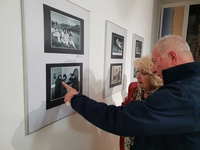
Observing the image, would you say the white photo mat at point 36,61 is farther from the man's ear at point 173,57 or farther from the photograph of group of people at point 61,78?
the man's ear at point 173,57

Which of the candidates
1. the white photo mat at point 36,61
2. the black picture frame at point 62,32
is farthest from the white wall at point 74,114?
the black picture frame at point 62,32

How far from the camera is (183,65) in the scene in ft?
2.41

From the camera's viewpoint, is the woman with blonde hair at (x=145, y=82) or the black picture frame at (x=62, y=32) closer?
the black picture frame at (x=62, y=32)

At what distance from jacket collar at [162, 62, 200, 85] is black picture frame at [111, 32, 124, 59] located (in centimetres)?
76

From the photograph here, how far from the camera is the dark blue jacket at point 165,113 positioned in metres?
0.62

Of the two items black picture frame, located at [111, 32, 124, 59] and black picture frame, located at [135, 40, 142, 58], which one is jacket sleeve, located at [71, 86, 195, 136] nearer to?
black picture frame, located at [111, 32, 124, 59]

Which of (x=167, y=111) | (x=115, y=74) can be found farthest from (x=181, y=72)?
(x=115, y=74)

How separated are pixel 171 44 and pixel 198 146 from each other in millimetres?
554

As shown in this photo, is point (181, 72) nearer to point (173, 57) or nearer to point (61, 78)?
point (173, 57)

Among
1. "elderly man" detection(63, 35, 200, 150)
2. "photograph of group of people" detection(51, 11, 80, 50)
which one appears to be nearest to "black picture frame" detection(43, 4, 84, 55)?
"photograph of group of people" detection(51, 11, 80, 50)

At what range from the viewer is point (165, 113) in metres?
0.62

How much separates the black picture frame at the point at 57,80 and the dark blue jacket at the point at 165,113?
0.57 ft

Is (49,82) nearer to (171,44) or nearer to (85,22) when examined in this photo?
(85,22)

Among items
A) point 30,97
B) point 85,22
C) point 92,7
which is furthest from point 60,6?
point 30,97
